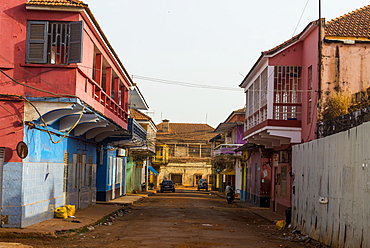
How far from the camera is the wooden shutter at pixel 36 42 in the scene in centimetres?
1599

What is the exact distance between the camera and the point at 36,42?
16.1m

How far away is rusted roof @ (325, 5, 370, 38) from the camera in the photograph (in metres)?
21.0

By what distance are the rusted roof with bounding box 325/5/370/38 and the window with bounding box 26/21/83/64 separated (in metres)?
10.0

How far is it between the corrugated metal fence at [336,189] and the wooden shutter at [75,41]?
755 centimetres

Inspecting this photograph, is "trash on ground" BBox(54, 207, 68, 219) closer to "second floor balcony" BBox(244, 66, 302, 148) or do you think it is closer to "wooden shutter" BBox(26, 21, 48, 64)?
"wooden shutter" BBox(26, 21, 48, 64)

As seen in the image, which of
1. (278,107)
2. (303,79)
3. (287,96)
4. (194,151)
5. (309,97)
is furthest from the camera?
(194,151)

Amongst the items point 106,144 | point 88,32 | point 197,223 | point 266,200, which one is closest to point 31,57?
point 88,32

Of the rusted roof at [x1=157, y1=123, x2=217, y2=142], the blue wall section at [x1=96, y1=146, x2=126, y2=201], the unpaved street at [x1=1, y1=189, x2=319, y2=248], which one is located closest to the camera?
the unpaved street at [x1=1, y1=189, x2=319, y2=248]

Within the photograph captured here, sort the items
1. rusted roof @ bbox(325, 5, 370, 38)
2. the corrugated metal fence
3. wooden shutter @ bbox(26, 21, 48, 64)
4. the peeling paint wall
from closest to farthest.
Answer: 1. the corrugated metal fence
2. wooden shutter @ bbox(26, 21, 48, 64)
3. the peeling paint wall
4. rusted roof @ bbox(325, 5, 370, 38)

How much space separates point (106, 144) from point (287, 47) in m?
12.9

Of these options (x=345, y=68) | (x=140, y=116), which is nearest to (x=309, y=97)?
(x=345, y=68)

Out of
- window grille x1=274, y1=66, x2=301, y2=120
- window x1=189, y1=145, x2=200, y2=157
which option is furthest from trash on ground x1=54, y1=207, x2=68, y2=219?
window x1=189, y1=145, x2=200, y2=157

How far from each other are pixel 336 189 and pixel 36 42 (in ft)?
31.5

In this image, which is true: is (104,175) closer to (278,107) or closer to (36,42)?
(278,107)
